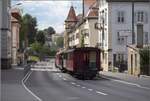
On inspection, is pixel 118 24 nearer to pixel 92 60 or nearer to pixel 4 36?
pixel 4 36

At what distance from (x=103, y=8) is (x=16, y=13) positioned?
4765 cm

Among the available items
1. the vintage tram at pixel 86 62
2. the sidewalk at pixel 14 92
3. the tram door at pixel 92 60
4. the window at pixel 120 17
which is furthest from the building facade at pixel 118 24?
the sidewalk at pixel 14 92

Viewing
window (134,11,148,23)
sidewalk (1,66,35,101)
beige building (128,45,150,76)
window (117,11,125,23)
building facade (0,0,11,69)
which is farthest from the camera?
window (134,11,148,23)

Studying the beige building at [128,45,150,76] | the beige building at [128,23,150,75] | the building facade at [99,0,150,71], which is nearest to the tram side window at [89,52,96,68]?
the beige building at [128,23,150,75]

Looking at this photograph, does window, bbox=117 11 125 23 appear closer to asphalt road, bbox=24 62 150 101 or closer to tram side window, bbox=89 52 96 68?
tram side window, bbox=89 52 96 68

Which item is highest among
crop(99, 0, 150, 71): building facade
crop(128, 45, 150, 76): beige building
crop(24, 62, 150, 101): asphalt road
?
crop(99, 0, 150, 71): building facade

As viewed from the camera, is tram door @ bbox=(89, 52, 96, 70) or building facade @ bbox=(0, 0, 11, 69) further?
building facade @ bbox=(0, 0, 11, 69)

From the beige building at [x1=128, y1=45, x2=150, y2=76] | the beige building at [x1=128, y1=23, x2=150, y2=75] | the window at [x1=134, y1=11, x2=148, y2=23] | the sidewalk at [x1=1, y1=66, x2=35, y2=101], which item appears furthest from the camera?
the window at [x1=134, y1=11, x2=148, y2=23]

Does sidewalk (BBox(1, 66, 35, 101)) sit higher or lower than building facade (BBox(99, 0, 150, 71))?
lower

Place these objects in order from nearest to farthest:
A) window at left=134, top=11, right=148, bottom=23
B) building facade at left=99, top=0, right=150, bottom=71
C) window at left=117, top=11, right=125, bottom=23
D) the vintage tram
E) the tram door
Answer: the vintage tram → the tram door → building facade at left=99, top=0, right=150, bottom=71 → window at left=117, top=11, right=125, bottom=23 → window at left=134, top=11, right=148, bottom=23

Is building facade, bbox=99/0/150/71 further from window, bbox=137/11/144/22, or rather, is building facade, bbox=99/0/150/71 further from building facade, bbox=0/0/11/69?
building facade, bbox=0/0/11/69

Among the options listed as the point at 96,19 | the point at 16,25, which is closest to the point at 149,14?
the point at 96,19

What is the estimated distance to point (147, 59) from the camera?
53781 mm

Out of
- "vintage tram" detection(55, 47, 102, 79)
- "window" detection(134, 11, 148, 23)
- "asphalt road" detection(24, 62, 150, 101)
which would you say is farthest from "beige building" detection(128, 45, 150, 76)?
"window" detection(134, 11, 148, 23)
